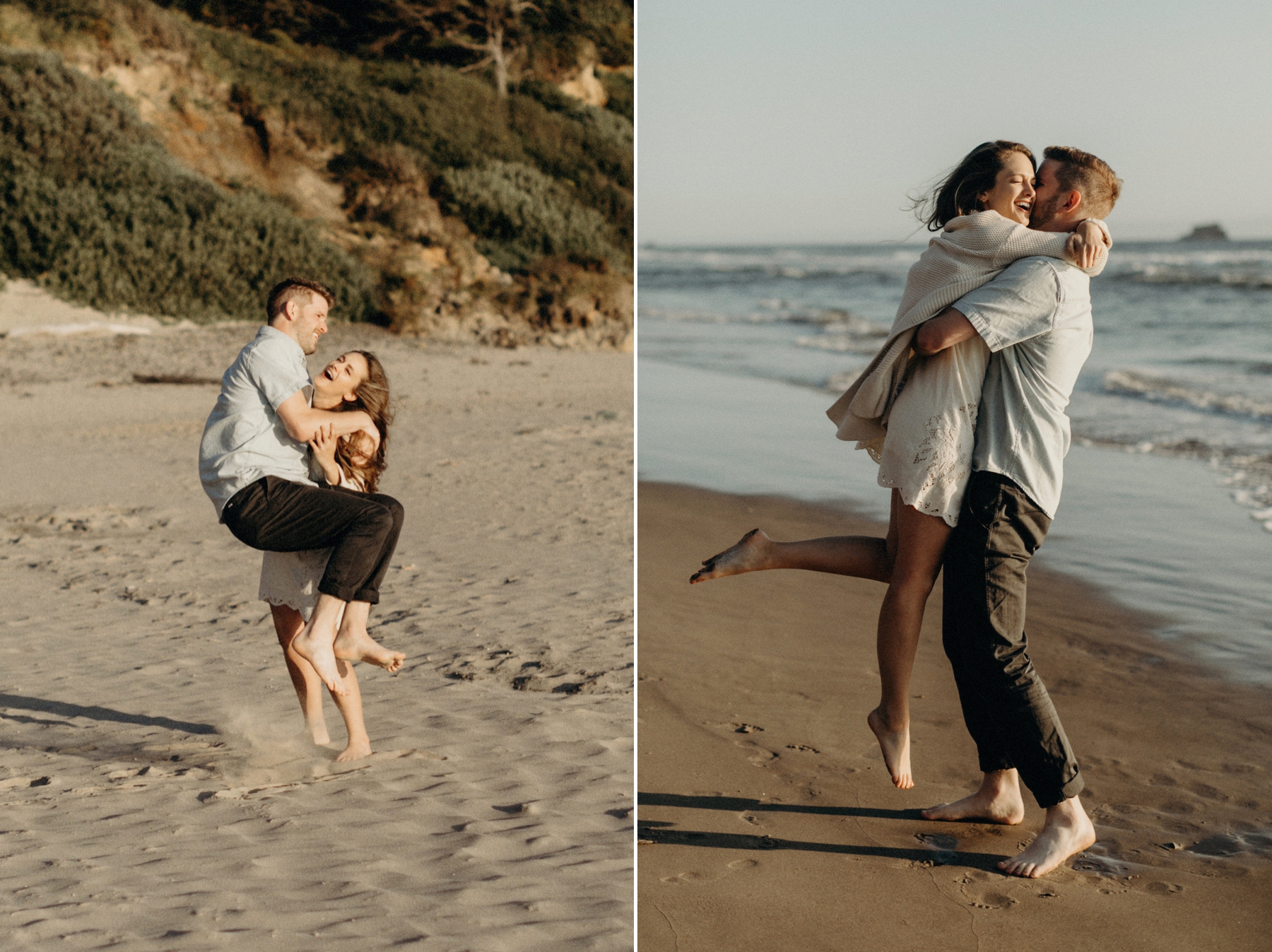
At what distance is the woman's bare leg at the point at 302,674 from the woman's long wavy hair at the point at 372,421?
0.51 metres

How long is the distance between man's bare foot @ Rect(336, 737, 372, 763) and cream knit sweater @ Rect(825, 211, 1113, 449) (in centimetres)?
200

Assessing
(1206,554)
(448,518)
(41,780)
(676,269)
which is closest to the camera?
(41,780)

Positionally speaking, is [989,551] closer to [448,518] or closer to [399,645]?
[399,645]

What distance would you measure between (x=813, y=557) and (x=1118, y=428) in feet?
25.0

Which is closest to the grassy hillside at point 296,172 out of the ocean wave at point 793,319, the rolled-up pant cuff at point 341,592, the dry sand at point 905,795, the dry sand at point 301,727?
the ocean wave at point 793,319

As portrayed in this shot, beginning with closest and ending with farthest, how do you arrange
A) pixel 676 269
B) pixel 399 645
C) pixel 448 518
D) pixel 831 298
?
pixel 399 645 < pixel 448 518 < pixel 831 298 < pixel 676 269

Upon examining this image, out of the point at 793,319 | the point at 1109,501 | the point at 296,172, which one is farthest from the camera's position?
the point at 793,319

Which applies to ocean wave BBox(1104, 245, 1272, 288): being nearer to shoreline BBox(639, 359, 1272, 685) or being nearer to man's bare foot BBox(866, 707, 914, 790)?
shoreline BBox(639, 359, 1272, 685)

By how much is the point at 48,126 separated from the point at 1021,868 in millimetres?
19275

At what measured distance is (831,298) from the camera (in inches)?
1008

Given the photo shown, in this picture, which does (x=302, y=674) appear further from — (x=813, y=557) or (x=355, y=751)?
(x=813, y=557)

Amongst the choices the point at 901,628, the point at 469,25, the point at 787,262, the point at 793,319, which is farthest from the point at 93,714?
the point at 787,262

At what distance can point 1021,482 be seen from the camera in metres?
3.01

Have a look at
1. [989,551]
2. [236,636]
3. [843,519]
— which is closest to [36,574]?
[236,636]
